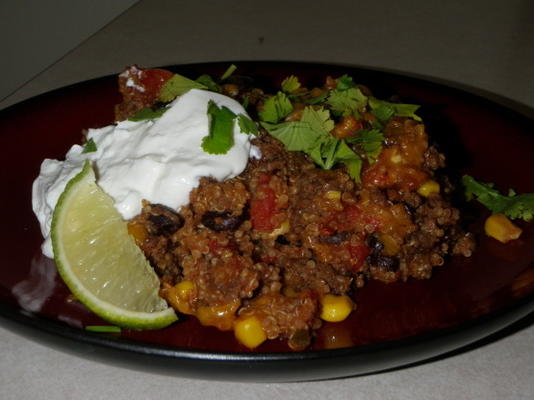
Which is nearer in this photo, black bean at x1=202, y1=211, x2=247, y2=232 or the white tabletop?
black bean at x1=202, y1=211, x2=247, y2=232

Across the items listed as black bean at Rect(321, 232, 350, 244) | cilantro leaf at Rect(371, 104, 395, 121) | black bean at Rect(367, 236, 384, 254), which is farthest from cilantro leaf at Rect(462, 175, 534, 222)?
black bean at Rect(321, 232, 350, 244)

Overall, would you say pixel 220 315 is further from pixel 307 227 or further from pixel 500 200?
pixel 500 200

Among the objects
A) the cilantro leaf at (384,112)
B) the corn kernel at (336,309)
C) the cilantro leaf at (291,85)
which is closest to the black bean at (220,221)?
the corn kernel at (336,309)

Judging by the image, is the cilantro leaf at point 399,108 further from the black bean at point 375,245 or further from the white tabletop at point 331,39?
the white tabletop at point 331,39

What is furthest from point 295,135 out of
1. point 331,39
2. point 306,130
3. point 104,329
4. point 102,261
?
point 331,39

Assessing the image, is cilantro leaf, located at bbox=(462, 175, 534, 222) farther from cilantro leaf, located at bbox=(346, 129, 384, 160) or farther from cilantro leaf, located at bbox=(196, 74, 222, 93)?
cilantro leaf, located at bbox=(196, 74, 222, 93)
